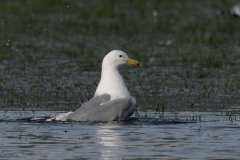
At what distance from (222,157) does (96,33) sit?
26.2 metres

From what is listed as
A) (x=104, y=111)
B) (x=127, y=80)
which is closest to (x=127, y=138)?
(x=104, y=111)

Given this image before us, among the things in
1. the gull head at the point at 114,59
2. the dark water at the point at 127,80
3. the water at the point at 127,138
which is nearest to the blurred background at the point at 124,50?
the dark water at the point at 127,80

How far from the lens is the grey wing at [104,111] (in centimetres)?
1221

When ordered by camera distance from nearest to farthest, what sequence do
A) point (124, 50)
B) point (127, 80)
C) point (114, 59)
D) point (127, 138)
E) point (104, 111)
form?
point (127, 138) < point (104, 111) < point (114, 59) < point (127, 80) < point (124, 50)

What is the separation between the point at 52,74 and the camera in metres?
20.0

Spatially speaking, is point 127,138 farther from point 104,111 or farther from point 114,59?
point 114,59

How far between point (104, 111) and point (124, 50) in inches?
587

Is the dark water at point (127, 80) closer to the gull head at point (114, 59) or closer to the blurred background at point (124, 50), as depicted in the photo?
the blurred background at point (124, 50)

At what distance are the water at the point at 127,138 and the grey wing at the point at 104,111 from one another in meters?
0.20

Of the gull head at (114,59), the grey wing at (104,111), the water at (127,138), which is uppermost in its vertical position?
the gull head at (114,59)

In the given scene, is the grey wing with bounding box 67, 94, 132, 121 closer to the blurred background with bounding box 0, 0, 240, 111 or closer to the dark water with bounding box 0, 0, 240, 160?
the dark water with bounding box 0, 0, 240, 160

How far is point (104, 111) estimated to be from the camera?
12273 millimetres

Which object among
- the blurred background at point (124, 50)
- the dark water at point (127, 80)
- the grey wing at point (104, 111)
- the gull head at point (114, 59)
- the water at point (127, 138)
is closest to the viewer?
the water at point (127, 138)

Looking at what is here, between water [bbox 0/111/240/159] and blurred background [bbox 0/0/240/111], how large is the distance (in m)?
2.10
